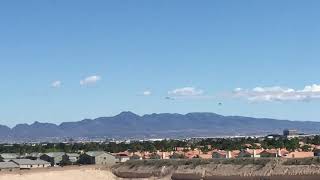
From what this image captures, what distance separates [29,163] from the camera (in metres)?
95.3

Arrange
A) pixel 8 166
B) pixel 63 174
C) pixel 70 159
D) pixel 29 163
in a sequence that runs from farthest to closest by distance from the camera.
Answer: pixel 70 159 < pixel 29 163 < pixel 8 166 < pixel 63 174

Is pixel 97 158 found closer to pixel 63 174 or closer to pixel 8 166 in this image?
pixel 8 166

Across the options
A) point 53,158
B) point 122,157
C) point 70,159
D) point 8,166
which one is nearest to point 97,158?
point 122,157

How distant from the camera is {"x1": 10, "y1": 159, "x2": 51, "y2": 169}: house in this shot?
305 feet

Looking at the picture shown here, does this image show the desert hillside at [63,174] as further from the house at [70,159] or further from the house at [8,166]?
the house at [70,159]

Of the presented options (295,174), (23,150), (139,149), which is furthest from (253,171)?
(23,150)

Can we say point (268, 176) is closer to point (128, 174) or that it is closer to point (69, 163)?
point (128, 174)

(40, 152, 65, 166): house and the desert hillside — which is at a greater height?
(40, 152, 65, 166): house

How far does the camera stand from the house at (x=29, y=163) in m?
92.8

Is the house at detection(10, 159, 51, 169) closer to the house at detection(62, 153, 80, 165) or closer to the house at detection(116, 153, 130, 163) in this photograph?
the house at detection(62, 153, 80, 165)

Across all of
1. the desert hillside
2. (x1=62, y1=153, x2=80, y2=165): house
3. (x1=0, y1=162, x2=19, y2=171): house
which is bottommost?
the desert hillside

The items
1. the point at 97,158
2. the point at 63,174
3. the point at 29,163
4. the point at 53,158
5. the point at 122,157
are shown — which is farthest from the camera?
the point at 53,158

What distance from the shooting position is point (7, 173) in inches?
3091

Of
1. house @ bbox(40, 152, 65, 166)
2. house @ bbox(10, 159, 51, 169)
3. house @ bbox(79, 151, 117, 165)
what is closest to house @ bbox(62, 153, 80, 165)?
house @ bbox(40, 152, 65, 166)
